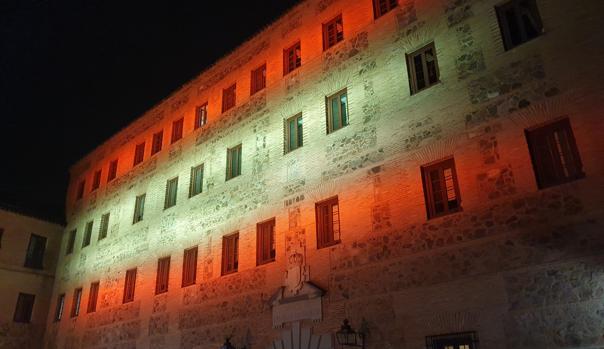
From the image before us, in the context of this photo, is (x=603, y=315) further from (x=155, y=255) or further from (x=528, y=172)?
(x=155, y=255)

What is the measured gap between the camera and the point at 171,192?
684 inches

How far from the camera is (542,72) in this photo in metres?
8.50

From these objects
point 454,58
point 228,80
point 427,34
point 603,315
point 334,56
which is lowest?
point 603,315

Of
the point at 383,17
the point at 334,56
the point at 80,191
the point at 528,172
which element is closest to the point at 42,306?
the point at 80,191

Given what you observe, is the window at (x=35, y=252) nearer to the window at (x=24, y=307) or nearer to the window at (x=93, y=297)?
the window at (x=24, y=307)

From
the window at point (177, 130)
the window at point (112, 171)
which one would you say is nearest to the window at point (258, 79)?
the window at point (177, 130)

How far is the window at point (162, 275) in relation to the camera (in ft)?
51.7

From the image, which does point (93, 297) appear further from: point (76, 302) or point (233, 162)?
point (233, 162)

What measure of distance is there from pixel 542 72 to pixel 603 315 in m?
4.33

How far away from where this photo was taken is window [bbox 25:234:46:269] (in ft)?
74.2

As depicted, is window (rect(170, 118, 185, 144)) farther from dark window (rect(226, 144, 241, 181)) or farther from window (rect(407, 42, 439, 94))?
window (rect(407, 42, 439, 94))

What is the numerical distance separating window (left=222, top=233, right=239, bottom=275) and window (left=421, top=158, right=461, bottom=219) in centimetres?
636

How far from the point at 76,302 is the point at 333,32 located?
53.3 ft

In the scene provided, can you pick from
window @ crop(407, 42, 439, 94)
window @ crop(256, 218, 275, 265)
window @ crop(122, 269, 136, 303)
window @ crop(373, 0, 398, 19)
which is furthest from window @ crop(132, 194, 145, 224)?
window @ crop(407, 42, 439, 94)
